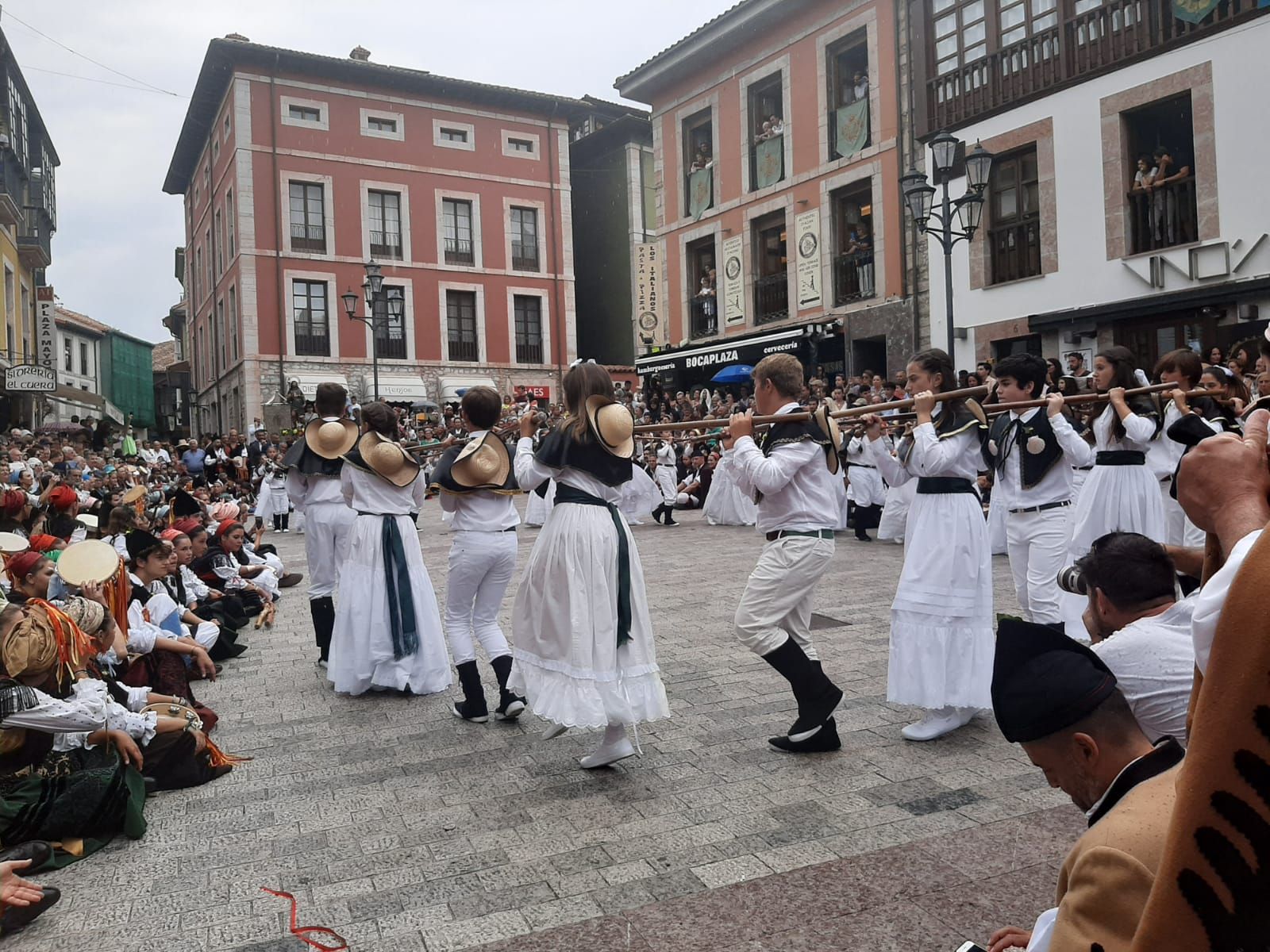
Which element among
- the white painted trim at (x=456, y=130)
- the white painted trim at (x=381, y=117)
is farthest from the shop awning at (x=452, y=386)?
the white painted trim at (x=381, y=117)

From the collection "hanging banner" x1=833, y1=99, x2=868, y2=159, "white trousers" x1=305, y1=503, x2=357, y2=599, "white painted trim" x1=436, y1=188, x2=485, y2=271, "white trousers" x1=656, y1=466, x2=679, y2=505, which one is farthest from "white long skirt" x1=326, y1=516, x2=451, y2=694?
"white painted trim" x1=436, y1=188, x2=485, y2=271

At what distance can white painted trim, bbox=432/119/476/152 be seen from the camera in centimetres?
3684

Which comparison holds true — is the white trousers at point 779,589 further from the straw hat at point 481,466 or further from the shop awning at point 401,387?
the shop awning at point 401,387

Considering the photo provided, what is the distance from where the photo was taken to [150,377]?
68.7m

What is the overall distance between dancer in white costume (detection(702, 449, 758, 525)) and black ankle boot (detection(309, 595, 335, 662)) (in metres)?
9.69

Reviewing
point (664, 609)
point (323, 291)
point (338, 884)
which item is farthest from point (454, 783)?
point (323, 291)

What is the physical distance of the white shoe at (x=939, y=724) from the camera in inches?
195

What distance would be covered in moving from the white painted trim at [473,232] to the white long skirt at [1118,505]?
108 ft

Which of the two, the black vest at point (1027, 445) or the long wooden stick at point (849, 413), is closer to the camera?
the long wooden stick at point (849, 413)

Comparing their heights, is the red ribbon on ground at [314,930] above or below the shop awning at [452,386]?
below

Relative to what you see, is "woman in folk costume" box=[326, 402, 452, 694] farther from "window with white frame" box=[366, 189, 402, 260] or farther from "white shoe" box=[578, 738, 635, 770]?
"window with white frame" box=[366, 189, 402, 260]

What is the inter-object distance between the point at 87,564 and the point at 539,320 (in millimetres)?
35313

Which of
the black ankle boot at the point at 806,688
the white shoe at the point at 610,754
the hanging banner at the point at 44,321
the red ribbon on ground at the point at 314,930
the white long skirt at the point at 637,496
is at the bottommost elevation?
the red ribbon on ground at the point at 314,930

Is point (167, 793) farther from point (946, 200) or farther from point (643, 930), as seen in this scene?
point (946, 200)
